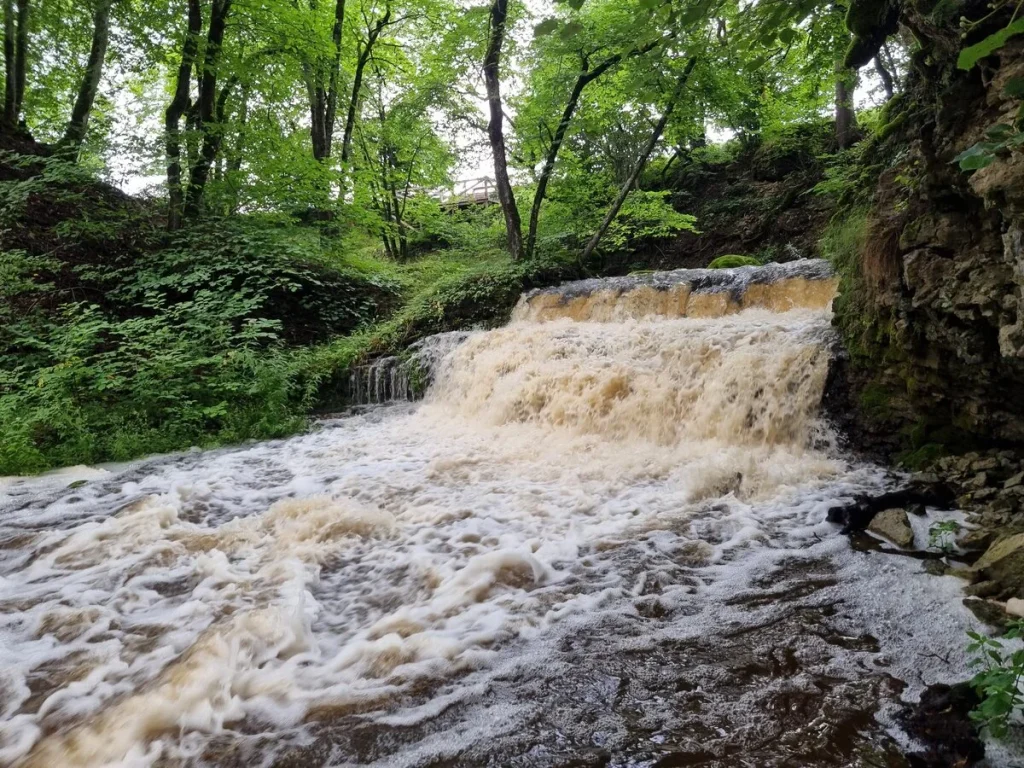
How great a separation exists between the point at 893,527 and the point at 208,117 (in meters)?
12.4

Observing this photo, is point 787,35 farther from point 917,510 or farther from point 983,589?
point 917,510

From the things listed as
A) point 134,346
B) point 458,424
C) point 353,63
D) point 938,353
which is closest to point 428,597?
point 938,353

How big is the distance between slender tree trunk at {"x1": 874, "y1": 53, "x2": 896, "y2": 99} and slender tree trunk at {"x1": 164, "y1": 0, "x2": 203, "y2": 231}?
14.3 metres

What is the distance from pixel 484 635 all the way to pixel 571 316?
25.8 feet

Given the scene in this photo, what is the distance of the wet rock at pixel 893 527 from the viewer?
3.42 metres

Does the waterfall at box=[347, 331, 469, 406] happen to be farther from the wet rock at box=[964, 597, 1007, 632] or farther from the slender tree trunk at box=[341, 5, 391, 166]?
the wet rock at box=[964, 597, 1007, 632]

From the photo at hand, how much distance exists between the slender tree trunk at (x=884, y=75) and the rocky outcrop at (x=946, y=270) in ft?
35.6

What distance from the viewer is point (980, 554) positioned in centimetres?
318

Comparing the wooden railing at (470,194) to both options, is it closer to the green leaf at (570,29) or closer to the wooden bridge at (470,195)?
the wooden bridge at (470,195)

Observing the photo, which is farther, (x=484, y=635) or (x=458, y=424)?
(x=458, y=424)

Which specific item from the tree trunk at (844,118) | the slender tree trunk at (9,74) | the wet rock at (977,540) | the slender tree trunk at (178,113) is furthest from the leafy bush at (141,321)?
the tree trunk at (844,118)

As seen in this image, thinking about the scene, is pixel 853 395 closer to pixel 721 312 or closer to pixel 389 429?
pixel 721 312

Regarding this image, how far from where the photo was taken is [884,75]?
13.6m

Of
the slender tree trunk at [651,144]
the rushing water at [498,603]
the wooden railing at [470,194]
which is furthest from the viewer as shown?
the wooden railing at [470,194]
